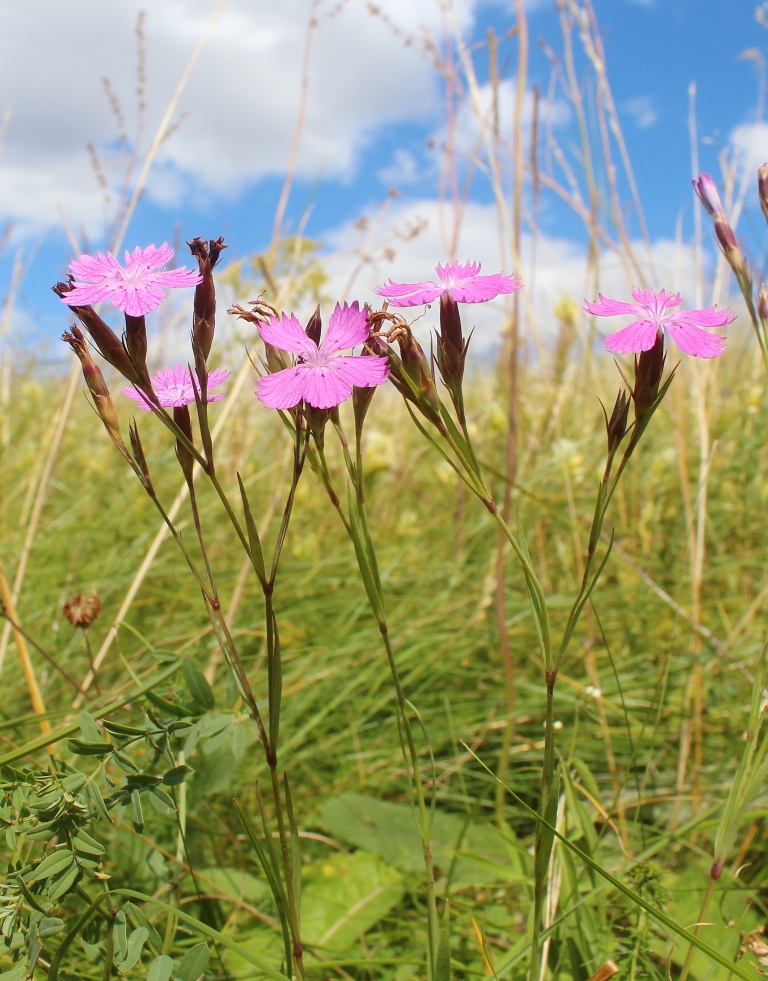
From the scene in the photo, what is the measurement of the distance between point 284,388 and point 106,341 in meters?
0.12

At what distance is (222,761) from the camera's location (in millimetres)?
784

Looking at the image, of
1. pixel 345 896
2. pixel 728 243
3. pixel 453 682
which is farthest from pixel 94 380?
pixel 453 682

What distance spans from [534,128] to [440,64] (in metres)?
0.33

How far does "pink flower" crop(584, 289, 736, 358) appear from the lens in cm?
43

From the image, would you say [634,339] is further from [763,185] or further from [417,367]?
[763,185]

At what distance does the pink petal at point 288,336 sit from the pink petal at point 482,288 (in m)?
0.10

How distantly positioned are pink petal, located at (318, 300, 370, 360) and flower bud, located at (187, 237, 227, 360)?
7 cm

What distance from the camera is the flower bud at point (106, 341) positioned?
0.43 meters

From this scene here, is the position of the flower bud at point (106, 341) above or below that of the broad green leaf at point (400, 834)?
above

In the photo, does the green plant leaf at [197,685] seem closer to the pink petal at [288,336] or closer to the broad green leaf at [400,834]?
the pink petal at [288,336]

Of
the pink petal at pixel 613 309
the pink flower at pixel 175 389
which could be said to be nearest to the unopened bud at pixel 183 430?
the pink flower at pixel 175 389

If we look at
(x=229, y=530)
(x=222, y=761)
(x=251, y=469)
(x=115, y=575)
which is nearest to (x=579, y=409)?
(x=251, y=469)

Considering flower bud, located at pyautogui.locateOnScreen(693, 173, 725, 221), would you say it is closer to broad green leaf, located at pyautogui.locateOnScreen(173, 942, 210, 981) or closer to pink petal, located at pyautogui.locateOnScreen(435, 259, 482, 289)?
pink petal, located at pyautogui.locateOnScreen(435, 259, 482, 289)

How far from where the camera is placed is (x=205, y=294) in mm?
449
